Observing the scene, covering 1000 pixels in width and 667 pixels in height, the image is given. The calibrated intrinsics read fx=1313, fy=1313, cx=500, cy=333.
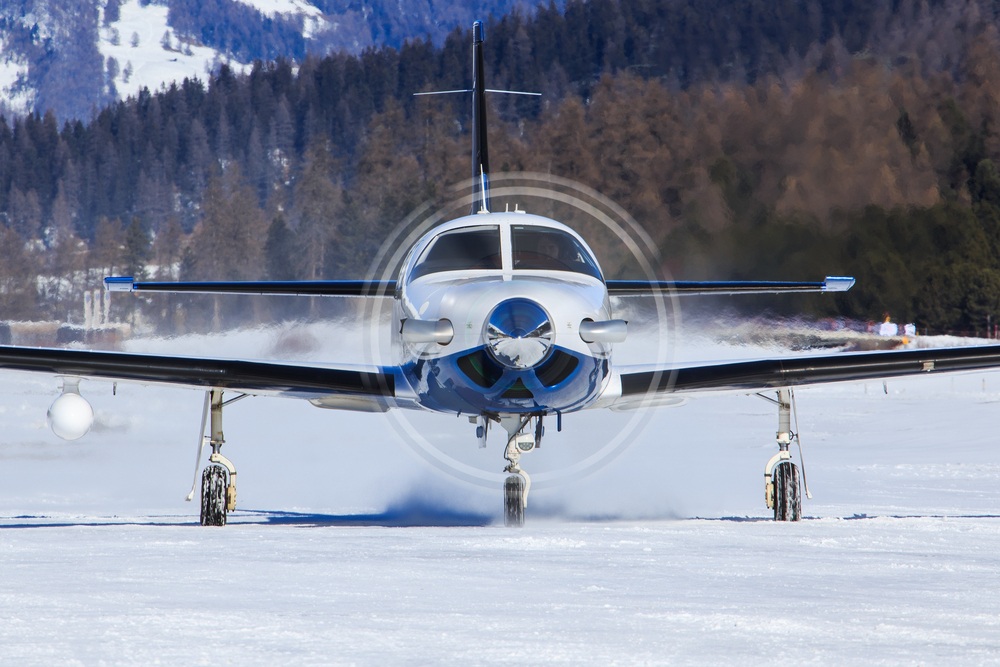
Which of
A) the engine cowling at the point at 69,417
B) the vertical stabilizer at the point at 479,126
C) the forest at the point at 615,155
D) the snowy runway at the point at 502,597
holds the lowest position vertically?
the snowy runway at the point at 502,597

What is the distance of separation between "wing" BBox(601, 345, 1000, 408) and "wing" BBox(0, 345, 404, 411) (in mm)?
1950

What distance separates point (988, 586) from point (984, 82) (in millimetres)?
66411

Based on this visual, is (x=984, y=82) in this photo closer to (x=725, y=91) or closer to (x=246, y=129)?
(x=725, y=91)

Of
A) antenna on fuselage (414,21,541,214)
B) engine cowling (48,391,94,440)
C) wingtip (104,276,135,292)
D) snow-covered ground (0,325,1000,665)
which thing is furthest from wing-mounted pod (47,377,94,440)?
antenna on fuselage (414,21,541,214)

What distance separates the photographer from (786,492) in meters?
11.1

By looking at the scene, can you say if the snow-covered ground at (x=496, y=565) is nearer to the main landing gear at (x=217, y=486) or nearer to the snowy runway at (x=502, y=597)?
the snowy runway at (x=502, y=597)

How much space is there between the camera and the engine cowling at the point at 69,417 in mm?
10180

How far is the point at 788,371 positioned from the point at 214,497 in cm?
481

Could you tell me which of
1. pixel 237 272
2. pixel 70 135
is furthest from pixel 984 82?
pixel 70 135

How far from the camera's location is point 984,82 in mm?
67188

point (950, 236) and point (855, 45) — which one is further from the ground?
point (855, 45)

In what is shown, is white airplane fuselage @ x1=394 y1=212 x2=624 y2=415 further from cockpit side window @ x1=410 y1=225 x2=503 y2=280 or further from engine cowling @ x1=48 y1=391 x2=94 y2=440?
engine cowling @ x1=48 y1=391 x2=94 y2=440

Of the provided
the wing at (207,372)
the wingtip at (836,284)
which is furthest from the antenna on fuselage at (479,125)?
the wingtip at (836,284)

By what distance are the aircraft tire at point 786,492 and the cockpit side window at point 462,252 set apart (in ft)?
10.8
